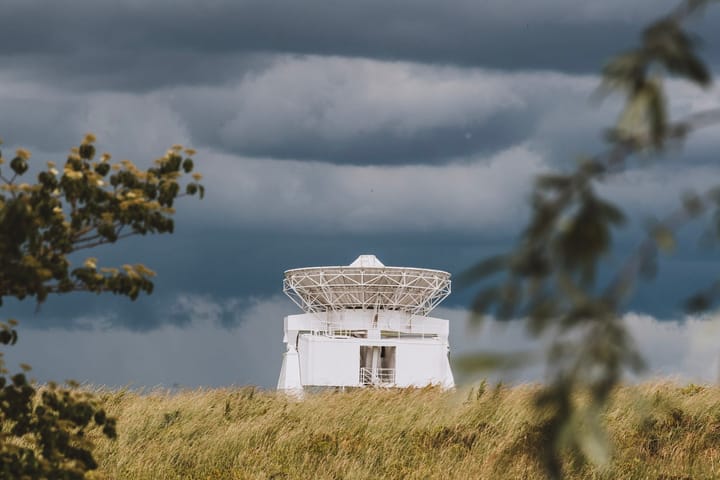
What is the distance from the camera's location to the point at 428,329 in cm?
5288

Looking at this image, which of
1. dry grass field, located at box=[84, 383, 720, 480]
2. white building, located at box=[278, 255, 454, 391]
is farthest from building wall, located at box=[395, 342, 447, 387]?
dry grass field, located at box=[84, 383, 720, 480]

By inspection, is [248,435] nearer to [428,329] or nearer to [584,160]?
[584,160]

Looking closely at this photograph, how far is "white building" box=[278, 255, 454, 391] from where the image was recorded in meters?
47.6

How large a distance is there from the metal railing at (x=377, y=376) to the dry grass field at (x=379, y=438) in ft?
105

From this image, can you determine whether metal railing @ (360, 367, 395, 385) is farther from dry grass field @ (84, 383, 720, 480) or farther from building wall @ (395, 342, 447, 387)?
dry grass field @ (84, 383, 720, 480)

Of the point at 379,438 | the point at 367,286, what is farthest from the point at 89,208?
the point at 367,286

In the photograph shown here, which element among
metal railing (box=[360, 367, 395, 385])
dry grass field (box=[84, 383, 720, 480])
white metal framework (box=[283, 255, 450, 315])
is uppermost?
white metal framework (box=[283, 255, 450, 315])

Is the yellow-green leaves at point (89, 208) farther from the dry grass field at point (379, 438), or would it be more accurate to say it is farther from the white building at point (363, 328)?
the white building at point (363, 328)

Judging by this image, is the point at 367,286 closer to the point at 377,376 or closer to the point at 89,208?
the point at 377,376

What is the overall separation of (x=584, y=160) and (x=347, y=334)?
1873 inches

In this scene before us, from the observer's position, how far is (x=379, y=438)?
16.2 m

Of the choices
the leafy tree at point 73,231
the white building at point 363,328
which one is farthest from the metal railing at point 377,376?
the leafy tree at point 73,231

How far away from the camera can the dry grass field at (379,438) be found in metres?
15.0

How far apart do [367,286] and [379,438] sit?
31.7 m
